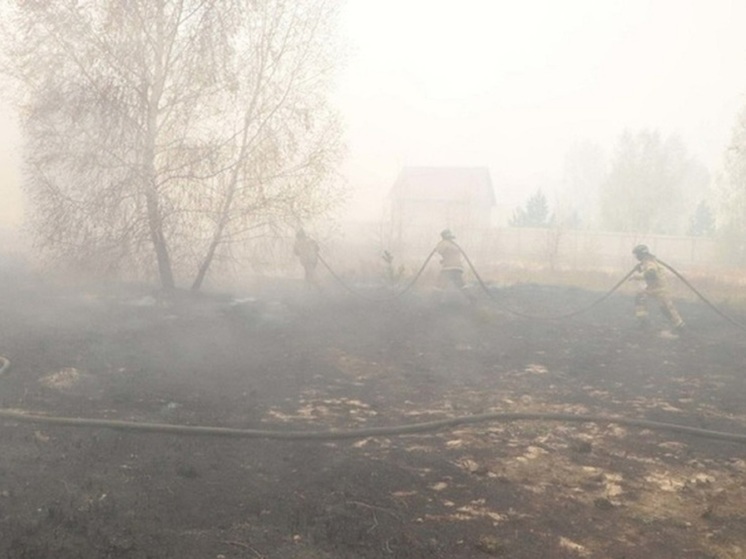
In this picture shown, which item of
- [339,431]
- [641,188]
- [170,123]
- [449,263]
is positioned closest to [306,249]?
[449,263]

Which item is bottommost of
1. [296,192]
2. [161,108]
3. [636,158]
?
[296,192]

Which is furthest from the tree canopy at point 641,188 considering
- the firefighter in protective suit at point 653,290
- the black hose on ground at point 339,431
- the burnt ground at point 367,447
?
the black hose on ground at point 339,431

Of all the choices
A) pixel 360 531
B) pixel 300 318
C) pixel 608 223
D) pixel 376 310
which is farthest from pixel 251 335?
pixel 608 223

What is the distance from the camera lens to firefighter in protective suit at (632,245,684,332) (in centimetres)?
1155

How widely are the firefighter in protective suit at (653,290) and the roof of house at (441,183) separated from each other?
3620 centimetres

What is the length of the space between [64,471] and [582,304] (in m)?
12.3

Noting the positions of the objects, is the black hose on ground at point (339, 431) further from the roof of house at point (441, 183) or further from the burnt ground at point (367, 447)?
the roof of house at point (441, 183)

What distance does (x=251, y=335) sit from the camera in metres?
11.4

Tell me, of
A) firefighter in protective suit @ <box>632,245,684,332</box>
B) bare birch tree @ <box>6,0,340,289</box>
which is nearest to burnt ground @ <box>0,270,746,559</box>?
firefighter in protective suit @ <box>632,245,684,332</box>

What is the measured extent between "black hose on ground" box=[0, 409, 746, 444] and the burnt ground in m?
0.08

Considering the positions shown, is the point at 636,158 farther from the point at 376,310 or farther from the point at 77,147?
the point at 77,147

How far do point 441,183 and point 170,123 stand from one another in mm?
38480

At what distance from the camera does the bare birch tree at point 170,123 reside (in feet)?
42.8

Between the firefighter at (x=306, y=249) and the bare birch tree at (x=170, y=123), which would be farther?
the firefighter at (x=306, y=249)
